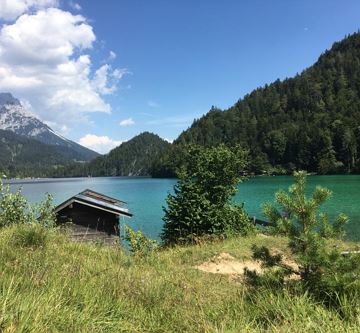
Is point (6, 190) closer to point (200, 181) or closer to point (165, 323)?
point (200, 181)

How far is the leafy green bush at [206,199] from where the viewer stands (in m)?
18.6

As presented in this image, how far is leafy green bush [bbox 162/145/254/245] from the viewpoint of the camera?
18.6 metres

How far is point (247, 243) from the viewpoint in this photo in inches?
637

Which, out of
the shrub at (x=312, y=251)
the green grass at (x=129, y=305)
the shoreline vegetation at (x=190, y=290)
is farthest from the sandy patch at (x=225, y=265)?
the shrub at (x=312, y=251)

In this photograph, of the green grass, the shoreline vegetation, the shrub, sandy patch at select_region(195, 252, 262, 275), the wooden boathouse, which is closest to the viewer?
the green grass

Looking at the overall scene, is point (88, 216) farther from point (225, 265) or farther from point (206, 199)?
point (225, 265)

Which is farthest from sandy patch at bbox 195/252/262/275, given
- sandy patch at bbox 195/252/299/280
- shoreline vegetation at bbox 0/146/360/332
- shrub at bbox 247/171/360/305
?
shrub at bbox 247/171/360/305

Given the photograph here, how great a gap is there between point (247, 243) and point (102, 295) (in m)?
11.5

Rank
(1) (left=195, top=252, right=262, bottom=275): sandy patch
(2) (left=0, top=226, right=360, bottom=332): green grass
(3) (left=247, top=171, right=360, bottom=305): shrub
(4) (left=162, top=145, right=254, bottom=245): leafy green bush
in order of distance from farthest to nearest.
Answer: (4) (left=162, top=145, right=254, bottom=245): leafy green bush < (1) (left=195, top=252, right=262, bottom=275): sandy patch < (3) (left=247, top=171, right=360, bottom=305): shrub < (2) (left=0, top=226, right=360, bottom=332): green grass

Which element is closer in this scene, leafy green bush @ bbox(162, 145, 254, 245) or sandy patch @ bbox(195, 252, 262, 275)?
sandy patch @ bbox(195, 252, 262, 275)

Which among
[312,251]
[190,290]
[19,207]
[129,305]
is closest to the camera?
[129,305]

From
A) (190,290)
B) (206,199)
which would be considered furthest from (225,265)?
(190,290)

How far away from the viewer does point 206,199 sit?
1908 cm

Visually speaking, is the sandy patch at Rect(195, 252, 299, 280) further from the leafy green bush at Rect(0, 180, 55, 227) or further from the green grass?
the leafy green bush at Rect(0, 180, 55, 227)
